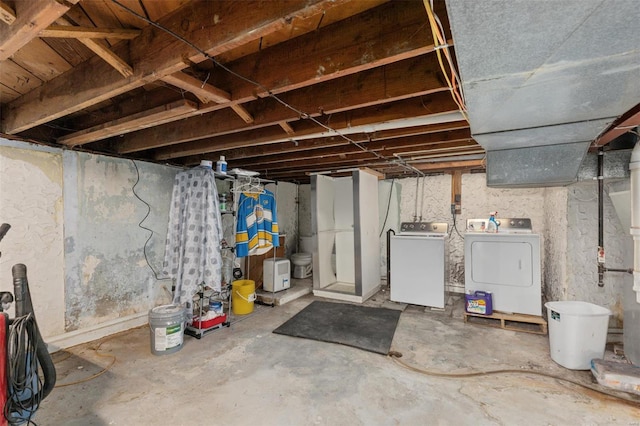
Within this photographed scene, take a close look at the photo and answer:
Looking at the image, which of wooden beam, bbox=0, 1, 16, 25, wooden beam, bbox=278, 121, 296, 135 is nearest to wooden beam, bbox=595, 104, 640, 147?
wooden beam, bbox=278, 121, 296, 135

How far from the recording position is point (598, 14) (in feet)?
2.24

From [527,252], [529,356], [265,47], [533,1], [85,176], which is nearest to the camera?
[533,1]

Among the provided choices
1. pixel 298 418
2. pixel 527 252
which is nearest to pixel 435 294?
pixel 527 252

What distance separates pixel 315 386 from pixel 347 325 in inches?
49.0

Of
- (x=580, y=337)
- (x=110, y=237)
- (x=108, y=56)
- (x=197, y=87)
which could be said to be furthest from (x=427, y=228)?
(x=110, y=237)

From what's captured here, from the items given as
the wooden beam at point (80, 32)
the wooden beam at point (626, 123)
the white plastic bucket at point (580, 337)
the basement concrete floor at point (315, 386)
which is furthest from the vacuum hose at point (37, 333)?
the white plastic bucket at point (580, 337)

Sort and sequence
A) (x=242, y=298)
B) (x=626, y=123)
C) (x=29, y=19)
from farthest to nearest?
1. (x=242, y=298)
2. (x=626, y=123)
3. (x=29, y=19)

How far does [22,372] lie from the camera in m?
1.38

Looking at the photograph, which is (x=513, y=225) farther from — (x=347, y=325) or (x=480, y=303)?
(x=347, y=325)

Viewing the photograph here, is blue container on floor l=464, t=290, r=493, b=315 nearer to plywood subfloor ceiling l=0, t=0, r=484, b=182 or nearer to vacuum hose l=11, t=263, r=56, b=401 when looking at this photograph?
plywood subfloor ceiling l=0, t=0, r=484, b=182

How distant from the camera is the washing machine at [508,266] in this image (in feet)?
10.5

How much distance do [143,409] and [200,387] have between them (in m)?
0.38

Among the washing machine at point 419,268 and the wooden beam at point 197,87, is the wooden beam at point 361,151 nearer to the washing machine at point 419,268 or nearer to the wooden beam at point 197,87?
the washing machine at point 419,268

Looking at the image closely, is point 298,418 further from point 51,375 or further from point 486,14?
point 486,14
